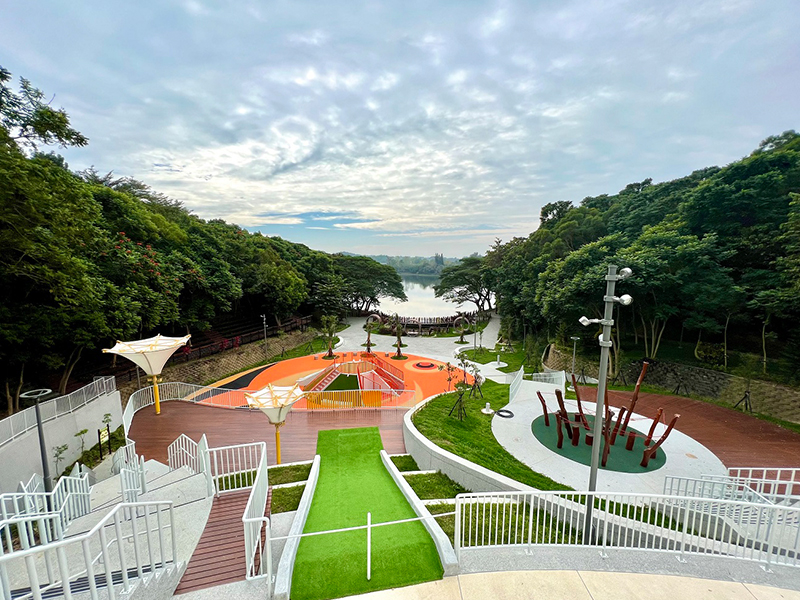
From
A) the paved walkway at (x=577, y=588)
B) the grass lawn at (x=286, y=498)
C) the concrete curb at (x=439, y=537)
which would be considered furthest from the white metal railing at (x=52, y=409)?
the paved walkway at (x=577, y=588)

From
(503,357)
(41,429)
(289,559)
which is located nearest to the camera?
(289,559)

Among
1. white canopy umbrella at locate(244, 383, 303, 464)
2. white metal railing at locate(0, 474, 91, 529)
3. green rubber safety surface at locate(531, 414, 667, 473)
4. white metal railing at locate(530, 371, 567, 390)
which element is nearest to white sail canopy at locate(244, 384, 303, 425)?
white canopy umbrella at locate(244, 383, 303, 464)

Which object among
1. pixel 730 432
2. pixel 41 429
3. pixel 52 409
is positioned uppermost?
pixel 41 429

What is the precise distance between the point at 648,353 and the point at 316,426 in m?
17.8

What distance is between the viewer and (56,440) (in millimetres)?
9680

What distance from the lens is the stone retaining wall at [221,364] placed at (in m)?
16.4

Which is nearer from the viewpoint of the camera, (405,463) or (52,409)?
(405,463)

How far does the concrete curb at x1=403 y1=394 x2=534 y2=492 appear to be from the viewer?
7039 mm

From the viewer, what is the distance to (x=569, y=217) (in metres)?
30.2

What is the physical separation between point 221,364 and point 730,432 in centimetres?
2424

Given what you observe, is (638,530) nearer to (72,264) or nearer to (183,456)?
(183,456)

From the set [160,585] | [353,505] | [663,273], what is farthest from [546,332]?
[160,585]

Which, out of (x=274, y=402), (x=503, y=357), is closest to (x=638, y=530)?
(x=274, y=402)

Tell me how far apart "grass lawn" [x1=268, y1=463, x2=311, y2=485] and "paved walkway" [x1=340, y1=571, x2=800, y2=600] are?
4566 mm
